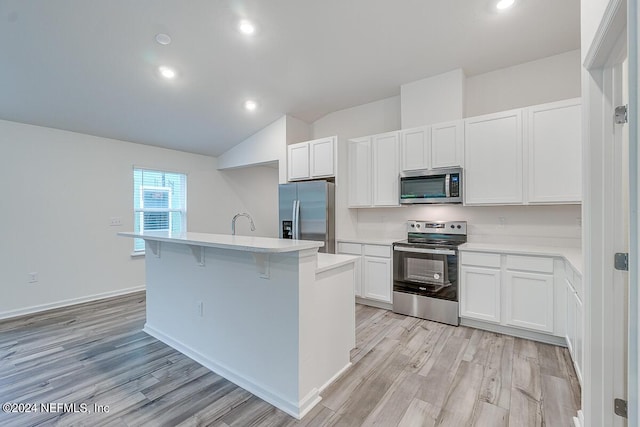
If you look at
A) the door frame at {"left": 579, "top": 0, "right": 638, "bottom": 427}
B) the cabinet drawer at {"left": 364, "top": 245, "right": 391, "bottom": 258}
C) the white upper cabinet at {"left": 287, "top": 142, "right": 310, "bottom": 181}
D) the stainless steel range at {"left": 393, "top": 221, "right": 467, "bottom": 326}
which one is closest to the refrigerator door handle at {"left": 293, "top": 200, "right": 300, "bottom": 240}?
the white upper cabinet at {"left": 287, "top": 142, "right": 310, "bottom": 181}

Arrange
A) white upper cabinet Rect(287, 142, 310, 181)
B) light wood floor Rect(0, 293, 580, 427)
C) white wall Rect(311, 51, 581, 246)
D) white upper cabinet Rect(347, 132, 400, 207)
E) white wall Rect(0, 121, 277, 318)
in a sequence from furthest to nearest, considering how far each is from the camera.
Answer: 1. white upper cabinet Rect(287, 142, 310, 181)
2. white upper cabinet Rect(347, 132, 400, 207)
3. white wall Rect(0, 121, 277, 318)
4. white wall Rect(311, 51, 581, 246)
5. light wood floor Rect(0, 293, 580, 427)

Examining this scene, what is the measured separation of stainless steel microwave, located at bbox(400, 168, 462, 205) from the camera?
3.38 m

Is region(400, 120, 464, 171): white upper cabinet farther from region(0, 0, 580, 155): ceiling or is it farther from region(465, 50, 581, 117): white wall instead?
region(0, 0, 580, 155): ceiling

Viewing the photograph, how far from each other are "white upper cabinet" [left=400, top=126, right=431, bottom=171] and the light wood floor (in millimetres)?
1967

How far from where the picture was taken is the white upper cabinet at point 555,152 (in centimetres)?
277

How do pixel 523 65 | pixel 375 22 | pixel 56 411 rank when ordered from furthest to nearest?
pixel 523 65 → pixel 375 22 → pixel 56 411

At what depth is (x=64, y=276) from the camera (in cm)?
402

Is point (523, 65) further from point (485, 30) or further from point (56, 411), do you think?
point (56, 411)

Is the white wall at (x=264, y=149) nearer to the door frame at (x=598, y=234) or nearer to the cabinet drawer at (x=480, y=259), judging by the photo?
the cabinet drawer at (x=480, y=259)

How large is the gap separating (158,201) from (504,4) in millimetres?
→ 5440

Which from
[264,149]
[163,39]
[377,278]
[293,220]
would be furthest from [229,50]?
[377,278]

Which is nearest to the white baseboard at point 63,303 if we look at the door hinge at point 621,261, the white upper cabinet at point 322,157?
the white upper cabinet at point 322,157

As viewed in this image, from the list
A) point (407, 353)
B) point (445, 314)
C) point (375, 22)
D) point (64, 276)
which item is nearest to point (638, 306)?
point (407, 353)

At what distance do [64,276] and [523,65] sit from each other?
21.5 feet
